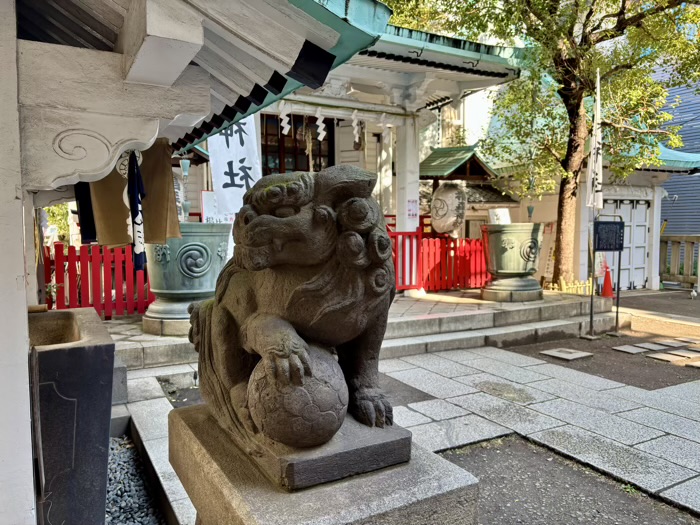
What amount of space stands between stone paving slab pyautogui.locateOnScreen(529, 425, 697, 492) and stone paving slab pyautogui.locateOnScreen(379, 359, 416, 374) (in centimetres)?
206

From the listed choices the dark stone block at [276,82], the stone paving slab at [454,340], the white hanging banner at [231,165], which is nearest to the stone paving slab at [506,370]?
the stone paving slab at [454,340]

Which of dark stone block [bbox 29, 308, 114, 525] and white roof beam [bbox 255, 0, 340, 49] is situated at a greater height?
white roof beam [bbox 255, 0, 340, 49]

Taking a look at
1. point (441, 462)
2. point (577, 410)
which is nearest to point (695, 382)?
point (577, 410)

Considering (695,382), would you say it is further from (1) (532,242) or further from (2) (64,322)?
(2) (64,322)

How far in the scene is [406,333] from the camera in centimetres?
678

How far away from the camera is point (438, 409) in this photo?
447 cm

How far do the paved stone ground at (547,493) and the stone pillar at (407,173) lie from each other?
20.4 feet

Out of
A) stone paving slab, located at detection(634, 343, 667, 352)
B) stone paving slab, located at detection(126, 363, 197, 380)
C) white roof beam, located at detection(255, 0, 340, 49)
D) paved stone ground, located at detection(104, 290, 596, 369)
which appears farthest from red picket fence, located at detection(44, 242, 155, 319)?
stone paving slab, located at detection(634, 343, 667, 352)

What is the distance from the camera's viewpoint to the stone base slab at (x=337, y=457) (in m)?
1.70

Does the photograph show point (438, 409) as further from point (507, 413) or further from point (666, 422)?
point (666, 422)

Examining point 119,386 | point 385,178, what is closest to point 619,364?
point 119,386

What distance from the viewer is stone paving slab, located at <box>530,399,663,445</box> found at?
393cm

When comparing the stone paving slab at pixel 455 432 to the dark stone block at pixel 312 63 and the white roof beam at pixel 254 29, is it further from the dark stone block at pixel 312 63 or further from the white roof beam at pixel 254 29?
the white roof beam at pixel 254 29

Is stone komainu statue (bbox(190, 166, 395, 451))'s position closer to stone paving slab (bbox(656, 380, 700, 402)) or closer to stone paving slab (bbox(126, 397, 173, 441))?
stone paving slab (bbox(126, 397, 173, 441))
